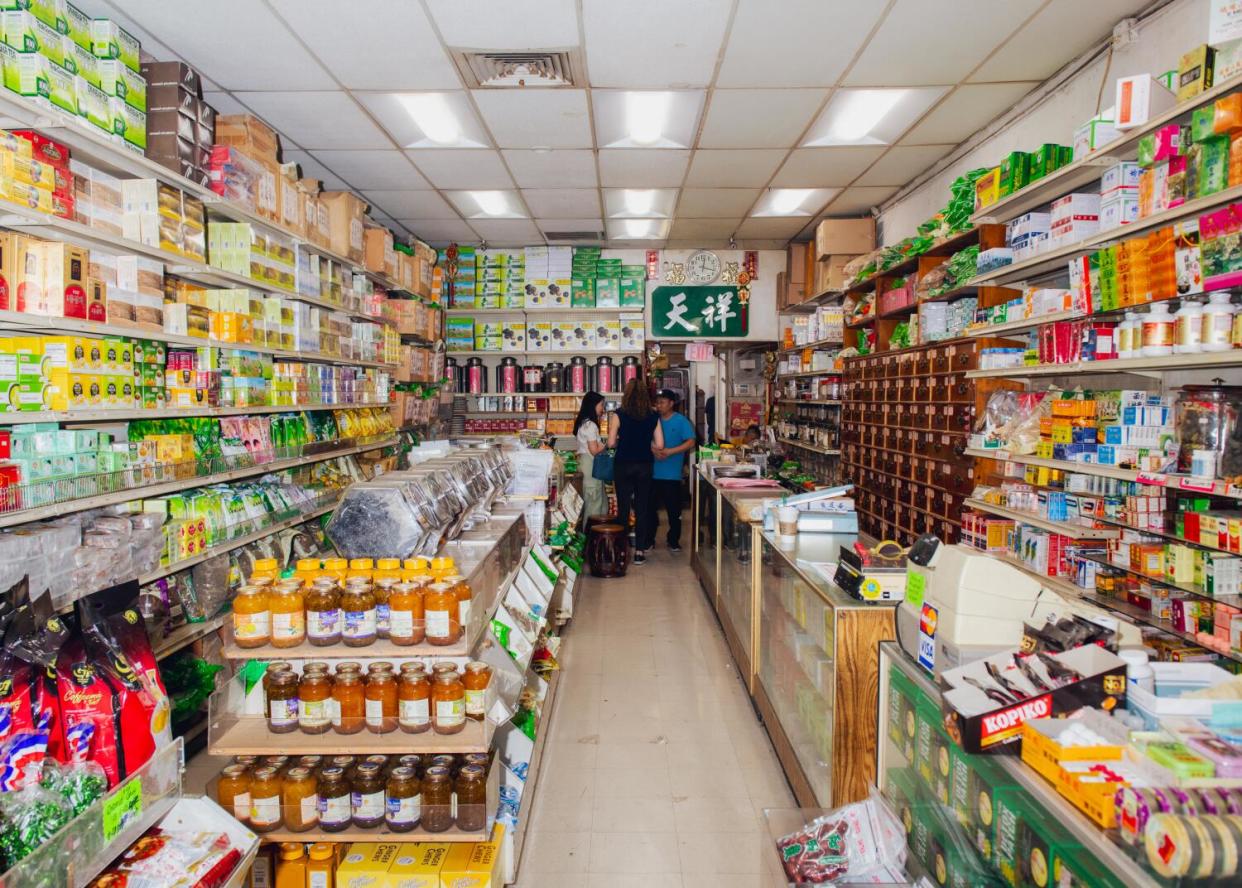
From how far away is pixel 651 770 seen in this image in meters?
3.49

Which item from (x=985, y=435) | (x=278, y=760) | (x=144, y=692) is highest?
(x=985, y=435)

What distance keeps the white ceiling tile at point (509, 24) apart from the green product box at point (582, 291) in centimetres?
491

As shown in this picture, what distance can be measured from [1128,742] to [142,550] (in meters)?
3.59

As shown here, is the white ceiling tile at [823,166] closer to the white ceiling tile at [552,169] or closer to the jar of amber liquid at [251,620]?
the white ceiling tile at [552,169]

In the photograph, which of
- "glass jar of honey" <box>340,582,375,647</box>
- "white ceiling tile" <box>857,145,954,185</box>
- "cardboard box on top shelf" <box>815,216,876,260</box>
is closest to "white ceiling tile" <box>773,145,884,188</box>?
"white ceiling tile" <box>857,145,954,185</box>

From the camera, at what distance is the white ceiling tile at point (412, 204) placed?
6766 millimetres

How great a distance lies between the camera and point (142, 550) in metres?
3.33

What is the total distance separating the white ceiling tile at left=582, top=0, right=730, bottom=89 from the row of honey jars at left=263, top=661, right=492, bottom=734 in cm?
303

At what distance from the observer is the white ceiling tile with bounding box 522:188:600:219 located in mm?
6707

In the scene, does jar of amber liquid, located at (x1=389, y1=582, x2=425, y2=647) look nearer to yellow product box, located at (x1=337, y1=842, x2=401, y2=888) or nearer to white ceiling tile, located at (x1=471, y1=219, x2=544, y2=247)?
yellow product box, located at (x1=337, y1=842, x2=401, y2=888)

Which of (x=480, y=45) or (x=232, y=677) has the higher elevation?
(x=480, y=45)

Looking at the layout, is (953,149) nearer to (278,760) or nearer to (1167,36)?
(1167,36)

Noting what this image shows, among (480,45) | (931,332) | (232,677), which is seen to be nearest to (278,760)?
(232,677)

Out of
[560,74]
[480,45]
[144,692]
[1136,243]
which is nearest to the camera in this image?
[144,692]
